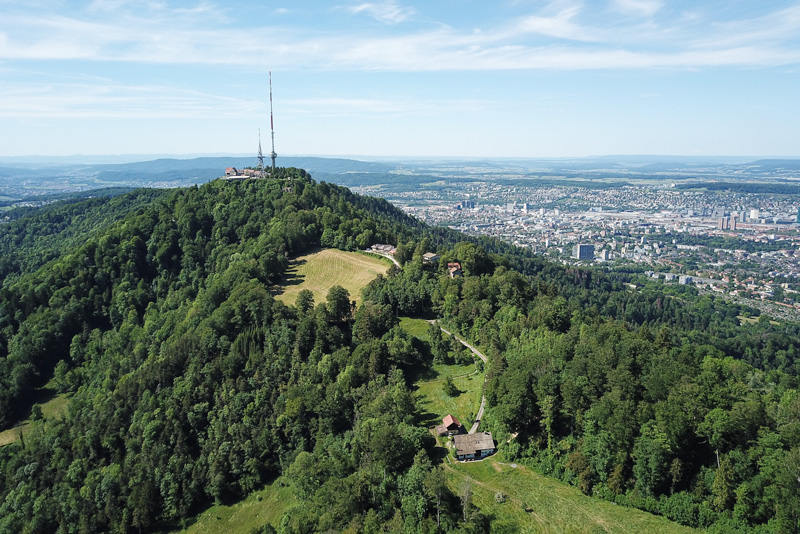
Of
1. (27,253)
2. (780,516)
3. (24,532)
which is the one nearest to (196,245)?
(24,532)

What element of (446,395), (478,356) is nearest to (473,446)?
(446,395)

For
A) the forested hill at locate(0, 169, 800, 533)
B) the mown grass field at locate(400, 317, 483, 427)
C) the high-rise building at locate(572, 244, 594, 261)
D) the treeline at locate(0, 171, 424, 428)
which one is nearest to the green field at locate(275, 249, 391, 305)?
the treeline at locate(0, 171, 424, 428)

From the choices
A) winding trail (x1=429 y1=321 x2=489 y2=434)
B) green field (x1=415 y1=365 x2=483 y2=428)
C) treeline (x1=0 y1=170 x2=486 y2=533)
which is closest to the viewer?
treeline (x1=0 y1=170 x2=486 y2=533)

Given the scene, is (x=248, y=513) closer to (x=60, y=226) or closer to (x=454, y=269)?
(x=454, y=269)

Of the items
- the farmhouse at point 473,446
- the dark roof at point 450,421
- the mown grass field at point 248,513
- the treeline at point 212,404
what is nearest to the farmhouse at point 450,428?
the dark roof at point 450,421

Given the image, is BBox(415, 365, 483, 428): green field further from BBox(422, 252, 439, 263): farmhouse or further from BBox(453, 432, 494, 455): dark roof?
BBox(422, 252, 439, 263): farmhouse

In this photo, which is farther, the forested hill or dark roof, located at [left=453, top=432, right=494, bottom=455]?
dark roof, located at [left=453, top=432, right=494, bottom=455]

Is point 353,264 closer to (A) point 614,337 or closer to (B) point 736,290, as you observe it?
(A) point 614,337
